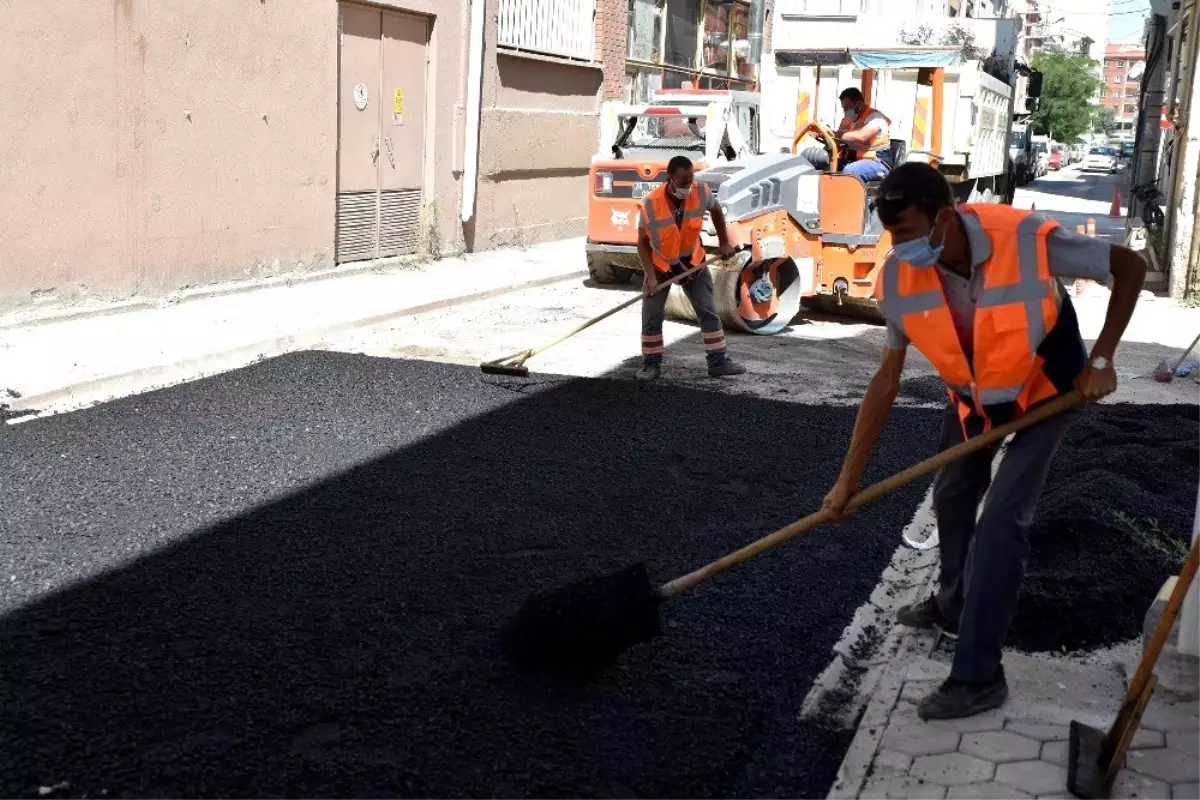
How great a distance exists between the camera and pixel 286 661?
3.89m

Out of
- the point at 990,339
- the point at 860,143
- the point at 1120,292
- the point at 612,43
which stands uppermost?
the point at 612,43

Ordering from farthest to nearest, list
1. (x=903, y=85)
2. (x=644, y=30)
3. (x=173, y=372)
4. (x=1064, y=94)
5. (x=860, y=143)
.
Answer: (x=1064, y=94)
(x=644, y=30)
(x=903, y=85)
(x=860, y=143)
(x=173, y=372)

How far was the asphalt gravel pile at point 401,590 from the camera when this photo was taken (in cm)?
336

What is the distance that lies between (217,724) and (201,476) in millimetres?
2613

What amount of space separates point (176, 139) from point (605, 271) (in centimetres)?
466

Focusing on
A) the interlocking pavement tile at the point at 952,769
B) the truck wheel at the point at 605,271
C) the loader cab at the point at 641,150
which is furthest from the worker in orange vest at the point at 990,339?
the truck wheel at the point at 605,271

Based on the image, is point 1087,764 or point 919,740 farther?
point 919,740

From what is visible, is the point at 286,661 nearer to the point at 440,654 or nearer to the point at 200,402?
the point at 440,654

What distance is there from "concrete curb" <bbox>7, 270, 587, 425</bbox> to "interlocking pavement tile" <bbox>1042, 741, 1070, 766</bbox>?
5.53 metres

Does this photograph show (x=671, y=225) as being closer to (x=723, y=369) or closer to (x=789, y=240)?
(x=723, y=369)

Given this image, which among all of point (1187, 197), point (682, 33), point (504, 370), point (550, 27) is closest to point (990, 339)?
point (504, 370)

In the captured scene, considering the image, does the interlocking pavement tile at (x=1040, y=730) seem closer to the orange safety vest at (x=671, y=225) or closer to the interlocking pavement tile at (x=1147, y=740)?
the interlocking pavement tile at (x=1147, y=740)

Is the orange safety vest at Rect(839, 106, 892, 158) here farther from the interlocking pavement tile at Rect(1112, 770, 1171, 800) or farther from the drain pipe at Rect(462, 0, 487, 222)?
the interlocking pavement tile at Rect(1112, 770, 1171, 800)

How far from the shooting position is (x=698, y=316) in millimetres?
8727
